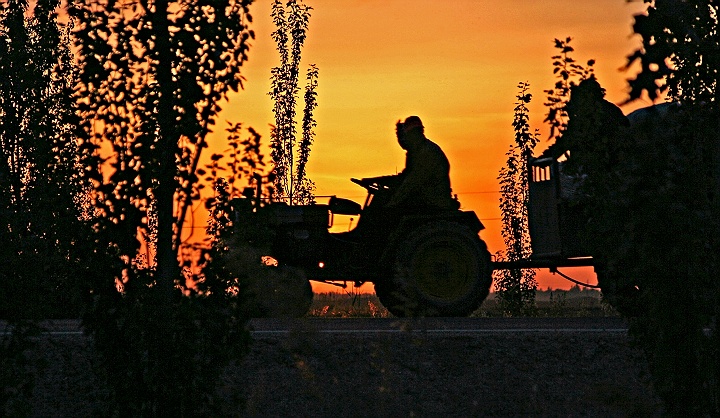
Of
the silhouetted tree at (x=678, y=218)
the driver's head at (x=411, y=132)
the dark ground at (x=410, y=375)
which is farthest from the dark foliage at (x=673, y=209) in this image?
the driver's head at (x=411, y=132)

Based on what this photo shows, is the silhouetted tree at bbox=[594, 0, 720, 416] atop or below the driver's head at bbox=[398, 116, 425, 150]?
below

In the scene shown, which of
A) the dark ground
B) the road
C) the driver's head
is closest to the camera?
the dark ground

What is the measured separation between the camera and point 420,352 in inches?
376

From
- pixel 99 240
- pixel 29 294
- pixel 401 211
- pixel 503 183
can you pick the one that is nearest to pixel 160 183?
pixel 99 240

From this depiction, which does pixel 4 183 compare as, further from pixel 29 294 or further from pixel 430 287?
pixel 430 287

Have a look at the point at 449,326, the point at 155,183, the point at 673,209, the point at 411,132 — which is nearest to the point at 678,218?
the point at 673,209

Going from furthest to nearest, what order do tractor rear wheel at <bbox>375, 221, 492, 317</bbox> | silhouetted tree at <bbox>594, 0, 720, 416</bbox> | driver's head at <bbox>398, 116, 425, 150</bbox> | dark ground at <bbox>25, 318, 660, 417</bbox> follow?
tractor rear wheel at <bbox>375, 221, 492, 317</bbox> < driver's head at <bbox>398, 116, 425, 150</bbox> < dark ground at <bbox>25, 318, 660, 417</bbox> < silhouetted tree at <bbox>594, 0, 720, 416</bbox>

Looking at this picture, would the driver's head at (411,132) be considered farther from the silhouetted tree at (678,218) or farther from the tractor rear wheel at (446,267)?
the silhouetted tree at (678,218)

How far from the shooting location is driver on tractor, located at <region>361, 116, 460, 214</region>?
1377 cm

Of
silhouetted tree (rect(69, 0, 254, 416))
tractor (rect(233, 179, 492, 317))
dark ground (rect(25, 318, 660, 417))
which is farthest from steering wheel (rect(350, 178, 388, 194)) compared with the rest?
silhouetted tree (rect(69, 0, 254, 416))

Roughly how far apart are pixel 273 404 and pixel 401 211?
586 centimetres

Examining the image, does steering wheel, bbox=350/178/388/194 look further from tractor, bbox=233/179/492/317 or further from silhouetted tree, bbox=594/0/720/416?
silhouetted tree, bbox=594/0/720/416

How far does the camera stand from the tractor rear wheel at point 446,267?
45.8 feet

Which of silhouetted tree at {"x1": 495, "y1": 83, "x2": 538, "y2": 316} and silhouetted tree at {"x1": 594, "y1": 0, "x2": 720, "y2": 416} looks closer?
silhouetted tree at {"x1": 594, "y1": 0, "x2": 720, "y2": 416}
